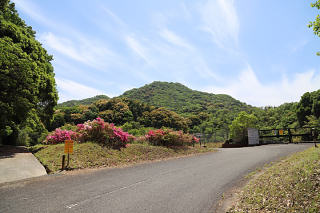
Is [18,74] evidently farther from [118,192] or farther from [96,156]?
[118,192]

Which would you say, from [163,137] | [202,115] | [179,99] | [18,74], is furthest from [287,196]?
[179,99]

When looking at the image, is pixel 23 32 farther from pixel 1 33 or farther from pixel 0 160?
pixel 0 160

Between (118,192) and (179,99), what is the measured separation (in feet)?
194

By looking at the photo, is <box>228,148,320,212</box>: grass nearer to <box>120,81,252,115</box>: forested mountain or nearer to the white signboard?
the white signboard

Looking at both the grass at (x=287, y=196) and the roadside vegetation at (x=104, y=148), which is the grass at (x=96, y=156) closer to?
the roadside vegetation at (x=104, y=148)

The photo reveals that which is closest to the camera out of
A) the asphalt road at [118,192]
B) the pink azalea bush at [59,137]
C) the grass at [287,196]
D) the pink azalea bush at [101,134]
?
the grass at [287,196]

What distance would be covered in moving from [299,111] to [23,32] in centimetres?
3710

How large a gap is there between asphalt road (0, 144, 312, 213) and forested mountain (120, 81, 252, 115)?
140 feet

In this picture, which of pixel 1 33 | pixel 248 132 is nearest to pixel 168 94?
pixel 248 132

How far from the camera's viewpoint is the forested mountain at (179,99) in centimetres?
5222

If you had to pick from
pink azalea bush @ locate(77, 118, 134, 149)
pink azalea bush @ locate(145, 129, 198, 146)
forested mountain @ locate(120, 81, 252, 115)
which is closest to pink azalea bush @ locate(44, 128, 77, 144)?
pink azalea bush @ locate(77, 118, 134, 149)

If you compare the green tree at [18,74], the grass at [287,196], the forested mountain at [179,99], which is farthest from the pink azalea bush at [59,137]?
the forested mountain at [179,99]

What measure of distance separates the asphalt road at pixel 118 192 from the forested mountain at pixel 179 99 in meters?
42.5

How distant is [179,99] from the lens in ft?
208
